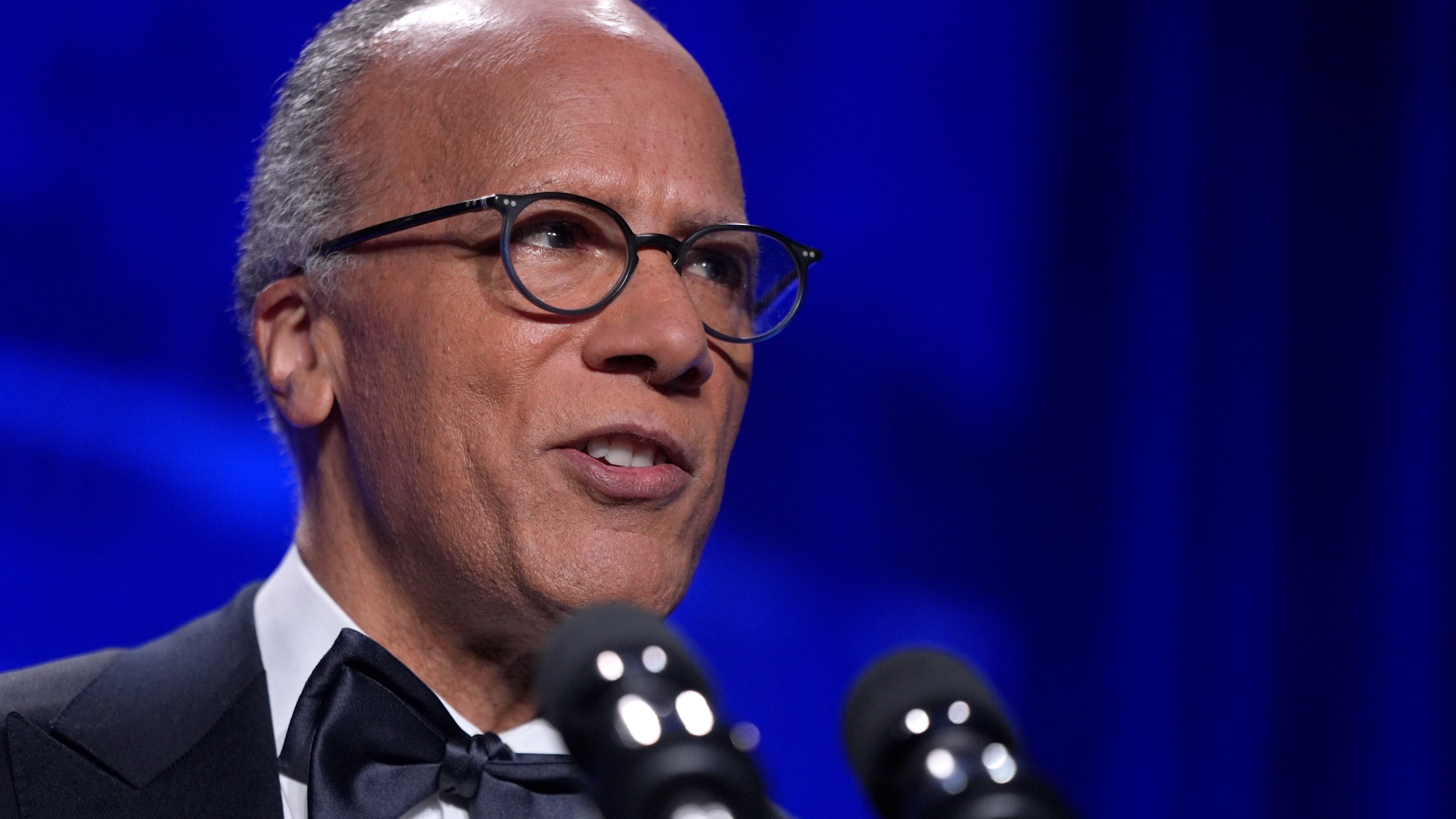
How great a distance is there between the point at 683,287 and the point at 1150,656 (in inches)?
66.1

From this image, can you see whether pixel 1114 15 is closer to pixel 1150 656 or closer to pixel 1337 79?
pixel 1337 79

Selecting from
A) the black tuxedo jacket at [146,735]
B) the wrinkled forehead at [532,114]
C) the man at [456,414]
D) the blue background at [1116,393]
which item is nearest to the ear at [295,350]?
the man at [456,414]

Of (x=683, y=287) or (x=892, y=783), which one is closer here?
(x=892, y=783)

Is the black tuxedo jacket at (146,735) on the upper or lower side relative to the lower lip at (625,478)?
lower

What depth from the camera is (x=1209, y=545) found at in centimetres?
276

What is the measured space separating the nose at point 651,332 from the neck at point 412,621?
12.9 inches

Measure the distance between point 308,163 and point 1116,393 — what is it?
1.71m

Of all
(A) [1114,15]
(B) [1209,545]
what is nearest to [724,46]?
(A) [1114,15]

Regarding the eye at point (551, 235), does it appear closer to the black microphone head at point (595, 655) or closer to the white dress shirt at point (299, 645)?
the white dress shirt at point (299, 645)

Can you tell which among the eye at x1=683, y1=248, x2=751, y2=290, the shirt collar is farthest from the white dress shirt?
the eye at x1=683, y1=248, x2=751, y2=290

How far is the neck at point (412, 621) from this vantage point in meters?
1.50

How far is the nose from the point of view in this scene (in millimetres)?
1379

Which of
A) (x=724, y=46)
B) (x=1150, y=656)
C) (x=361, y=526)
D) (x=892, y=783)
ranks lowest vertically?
(x=1150, y=656)

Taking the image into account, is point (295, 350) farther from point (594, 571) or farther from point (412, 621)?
point (594, 571)
